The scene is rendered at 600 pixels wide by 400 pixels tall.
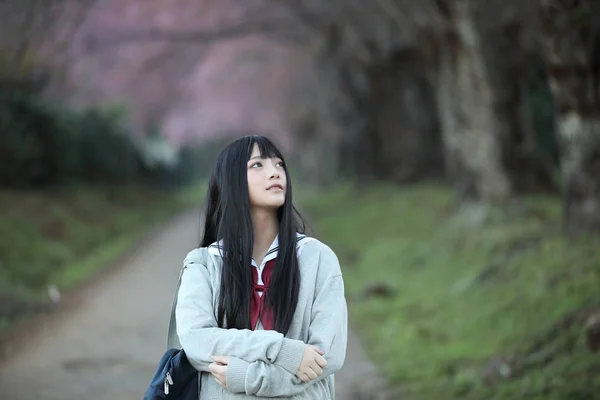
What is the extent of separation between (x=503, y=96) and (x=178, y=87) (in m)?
14.5

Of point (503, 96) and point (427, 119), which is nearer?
point (503, 96)

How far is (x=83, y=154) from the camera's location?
866 inches

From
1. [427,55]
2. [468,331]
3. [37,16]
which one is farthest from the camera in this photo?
[427,55]

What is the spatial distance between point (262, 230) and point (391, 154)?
20324mm

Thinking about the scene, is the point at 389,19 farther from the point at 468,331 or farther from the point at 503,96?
the point at 468,331

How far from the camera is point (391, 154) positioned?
23047mm

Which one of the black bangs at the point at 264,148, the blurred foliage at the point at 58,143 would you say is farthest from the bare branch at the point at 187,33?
the black bangs at the point at 264,148

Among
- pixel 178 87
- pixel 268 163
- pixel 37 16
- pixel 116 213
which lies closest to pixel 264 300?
pixel 268 163

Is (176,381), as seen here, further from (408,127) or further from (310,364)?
(408,127)

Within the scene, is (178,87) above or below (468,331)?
above

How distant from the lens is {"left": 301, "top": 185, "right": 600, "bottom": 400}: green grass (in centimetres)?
630

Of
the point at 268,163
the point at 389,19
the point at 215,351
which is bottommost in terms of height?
the point at 215,351

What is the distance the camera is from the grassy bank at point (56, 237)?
11.4 meters

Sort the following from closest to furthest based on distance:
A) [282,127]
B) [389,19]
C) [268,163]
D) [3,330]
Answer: [268,163] → [3,330] → [389,19] → [282,127]
